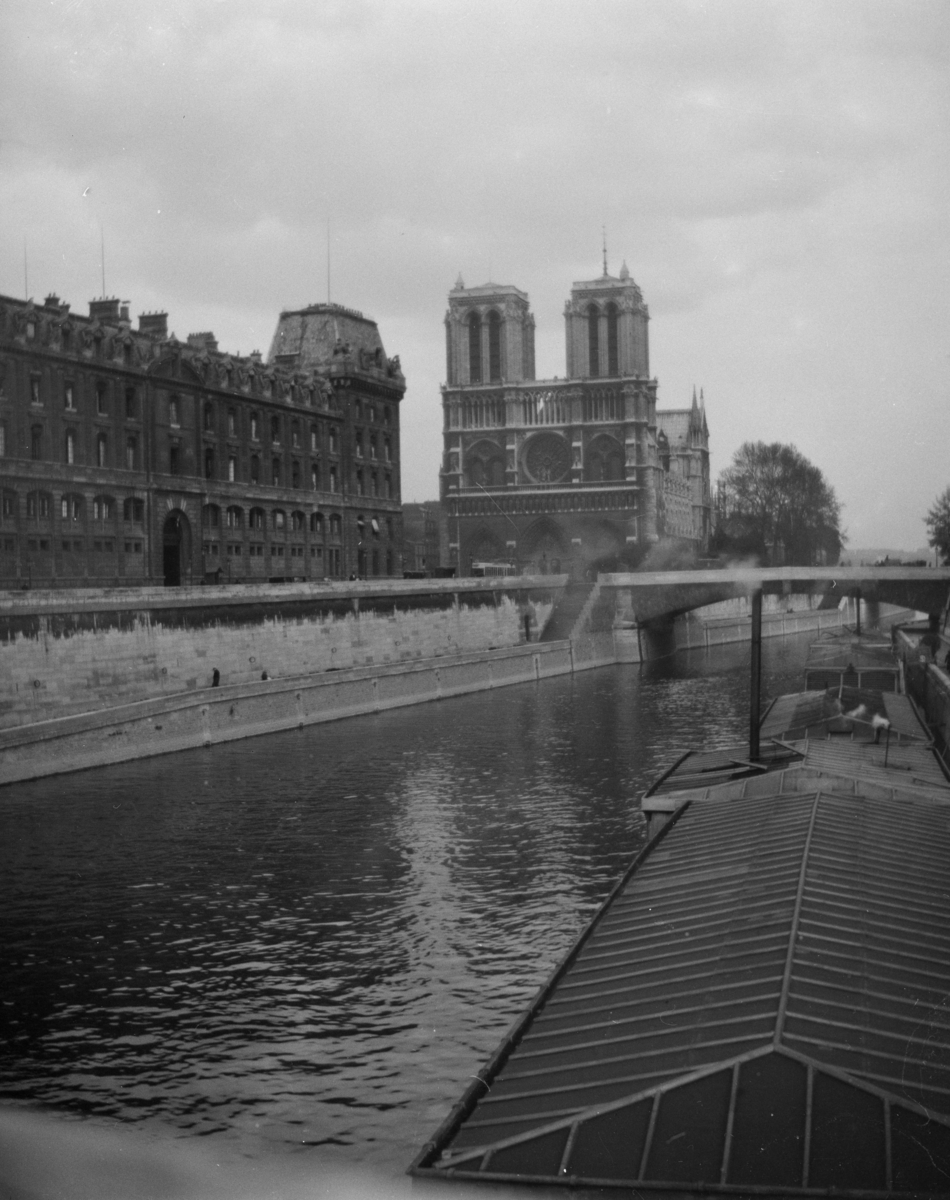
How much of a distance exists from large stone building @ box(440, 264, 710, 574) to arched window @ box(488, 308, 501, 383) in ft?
0.30

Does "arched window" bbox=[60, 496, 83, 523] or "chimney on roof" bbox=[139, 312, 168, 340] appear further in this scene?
"chimney on roof" bbox=[139, 312, 168, 340]

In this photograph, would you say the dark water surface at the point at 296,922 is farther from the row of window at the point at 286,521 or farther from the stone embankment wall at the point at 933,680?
the row of window at the point at 286,521

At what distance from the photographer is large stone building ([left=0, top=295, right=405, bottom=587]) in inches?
2024

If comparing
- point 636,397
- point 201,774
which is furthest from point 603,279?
point 201,774

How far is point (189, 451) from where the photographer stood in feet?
205

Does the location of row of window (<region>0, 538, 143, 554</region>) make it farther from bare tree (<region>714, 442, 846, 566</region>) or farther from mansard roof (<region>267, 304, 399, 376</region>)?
bare tree (<region>714, 442, 846, 566</region>)

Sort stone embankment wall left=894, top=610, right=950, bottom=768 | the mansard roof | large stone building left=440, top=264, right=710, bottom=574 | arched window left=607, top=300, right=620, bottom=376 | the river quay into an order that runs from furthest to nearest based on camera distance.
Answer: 1. arched window left=607, top=300, right=620, bottom=376
2. large stone building left=440, top=264, right=710, bottom=574
3. the mansard roof
4. the river quay
5. stone embankment wall left=894, top=610, right=950, bottom=768

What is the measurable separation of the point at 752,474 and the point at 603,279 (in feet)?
77.8

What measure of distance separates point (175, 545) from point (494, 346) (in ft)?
228

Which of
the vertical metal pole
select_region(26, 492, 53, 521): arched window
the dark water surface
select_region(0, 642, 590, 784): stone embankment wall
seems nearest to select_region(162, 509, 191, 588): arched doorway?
select_region(26, 492, 53, 521): arched window

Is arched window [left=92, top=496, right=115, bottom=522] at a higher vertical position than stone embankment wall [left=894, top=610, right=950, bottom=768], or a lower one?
higher

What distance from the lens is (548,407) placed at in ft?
410

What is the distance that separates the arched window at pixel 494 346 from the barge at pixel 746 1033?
11154 cm

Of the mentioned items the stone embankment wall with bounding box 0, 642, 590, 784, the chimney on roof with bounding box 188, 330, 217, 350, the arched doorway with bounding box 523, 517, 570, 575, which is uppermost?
the chimney on roof with bounding box 188, 330, 217, 350
